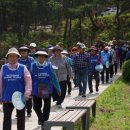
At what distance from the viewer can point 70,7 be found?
43.6m

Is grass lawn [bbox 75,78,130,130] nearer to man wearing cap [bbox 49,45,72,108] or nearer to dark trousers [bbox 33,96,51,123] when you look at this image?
dark trousers [bbox 33,96,51,123]

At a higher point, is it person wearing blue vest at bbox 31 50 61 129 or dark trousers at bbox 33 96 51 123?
person wearing blue vest at bbox 31 50 61 129

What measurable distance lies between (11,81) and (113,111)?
16.5ft

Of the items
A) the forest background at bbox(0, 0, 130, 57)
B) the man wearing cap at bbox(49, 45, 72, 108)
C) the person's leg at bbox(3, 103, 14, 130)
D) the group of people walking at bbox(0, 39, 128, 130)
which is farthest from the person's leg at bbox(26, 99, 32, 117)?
the forest background at bbox(0, 0, 130, 57)

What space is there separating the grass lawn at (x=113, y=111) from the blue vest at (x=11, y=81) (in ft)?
7.53

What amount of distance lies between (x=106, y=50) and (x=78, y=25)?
2643 cm

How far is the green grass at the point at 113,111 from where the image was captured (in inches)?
439

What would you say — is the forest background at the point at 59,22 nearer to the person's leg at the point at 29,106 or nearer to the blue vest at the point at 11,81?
the person's leg at the point at 29,106

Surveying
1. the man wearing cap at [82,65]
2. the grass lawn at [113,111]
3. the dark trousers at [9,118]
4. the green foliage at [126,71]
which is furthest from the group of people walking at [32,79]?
the green foliage at [126,71]

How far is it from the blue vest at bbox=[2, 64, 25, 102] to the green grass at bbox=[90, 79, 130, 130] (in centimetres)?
261

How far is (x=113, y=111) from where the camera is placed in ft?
43.7

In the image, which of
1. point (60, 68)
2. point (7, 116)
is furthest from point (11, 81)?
point (60, 68)

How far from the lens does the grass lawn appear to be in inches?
437

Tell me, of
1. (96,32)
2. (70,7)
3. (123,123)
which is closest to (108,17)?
(96,32)
